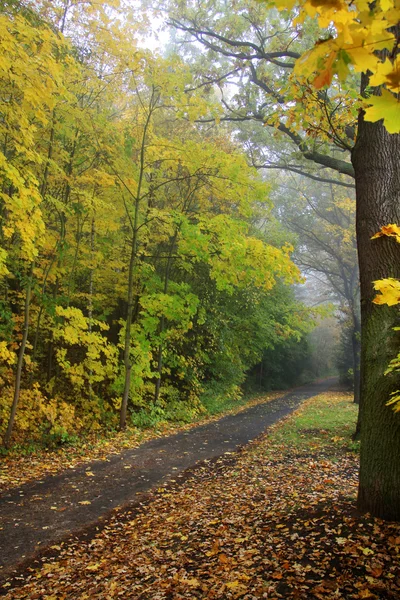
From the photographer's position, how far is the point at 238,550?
138 inches

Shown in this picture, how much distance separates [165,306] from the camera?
33.3 feet

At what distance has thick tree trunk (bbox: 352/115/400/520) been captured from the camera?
134 inches

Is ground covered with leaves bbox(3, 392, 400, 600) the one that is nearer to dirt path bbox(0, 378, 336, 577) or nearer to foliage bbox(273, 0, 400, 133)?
dirt path bbox(0, 378, 336, 577)

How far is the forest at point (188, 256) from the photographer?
3.20m

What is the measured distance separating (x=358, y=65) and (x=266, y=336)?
56.1 ft

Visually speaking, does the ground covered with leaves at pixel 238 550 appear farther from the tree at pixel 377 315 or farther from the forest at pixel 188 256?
the tree at pixel 377 315

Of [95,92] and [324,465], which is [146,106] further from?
[324,465]

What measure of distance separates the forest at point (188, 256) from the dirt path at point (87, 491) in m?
0.09

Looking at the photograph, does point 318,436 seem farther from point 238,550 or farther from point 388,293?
point 388,293

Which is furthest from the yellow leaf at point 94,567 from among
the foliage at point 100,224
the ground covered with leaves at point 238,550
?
the foliage at point 100,224

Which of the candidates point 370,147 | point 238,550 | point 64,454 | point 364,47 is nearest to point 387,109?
point 364,47

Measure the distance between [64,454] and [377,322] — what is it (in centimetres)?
612

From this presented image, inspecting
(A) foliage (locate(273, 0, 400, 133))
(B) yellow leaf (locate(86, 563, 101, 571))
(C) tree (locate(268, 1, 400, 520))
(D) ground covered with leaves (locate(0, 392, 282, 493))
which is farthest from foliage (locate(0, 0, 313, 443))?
(A) foliage (locate(273, 0, 400, 133))

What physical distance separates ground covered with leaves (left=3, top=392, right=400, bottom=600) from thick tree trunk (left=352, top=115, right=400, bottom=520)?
32cm
